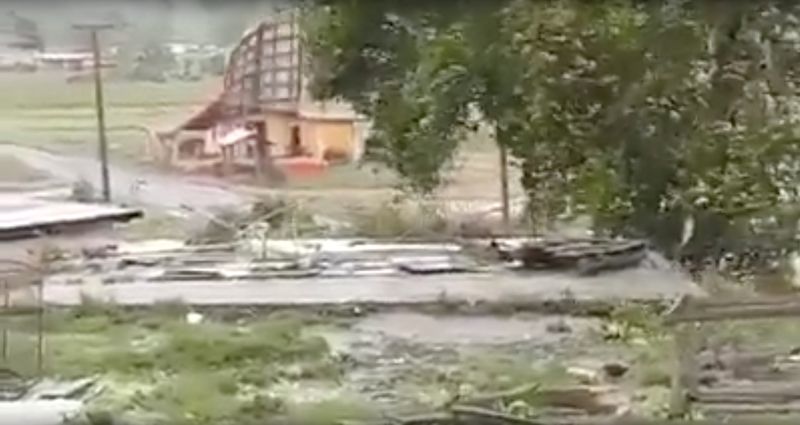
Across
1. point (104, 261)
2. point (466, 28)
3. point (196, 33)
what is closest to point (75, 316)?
point (104, 261)

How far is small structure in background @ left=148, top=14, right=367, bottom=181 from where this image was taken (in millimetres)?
1669

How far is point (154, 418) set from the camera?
167 centimetres

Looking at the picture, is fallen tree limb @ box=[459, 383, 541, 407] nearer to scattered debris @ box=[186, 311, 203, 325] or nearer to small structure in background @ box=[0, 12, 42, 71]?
scattered debris @ box=[186, 311, 203, 325]

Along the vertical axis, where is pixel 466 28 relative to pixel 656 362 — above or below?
above

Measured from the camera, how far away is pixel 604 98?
1688 millimetres

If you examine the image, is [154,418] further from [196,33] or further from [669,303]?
[669,303]

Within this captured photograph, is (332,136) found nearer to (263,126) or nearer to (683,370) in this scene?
(263,126)

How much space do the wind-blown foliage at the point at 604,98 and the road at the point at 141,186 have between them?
141 millimetres

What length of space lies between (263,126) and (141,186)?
0.40ft

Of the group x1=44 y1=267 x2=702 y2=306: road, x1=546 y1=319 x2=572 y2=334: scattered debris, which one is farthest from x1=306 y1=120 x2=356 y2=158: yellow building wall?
x1=546 y1=319 x2=572 y2=334: scattered debris

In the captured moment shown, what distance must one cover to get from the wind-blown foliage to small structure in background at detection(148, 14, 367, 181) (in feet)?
0.07

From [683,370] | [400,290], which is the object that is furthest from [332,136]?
[683,370]

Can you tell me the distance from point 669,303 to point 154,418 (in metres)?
0.48

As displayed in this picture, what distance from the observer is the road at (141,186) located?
1658 millimetres
